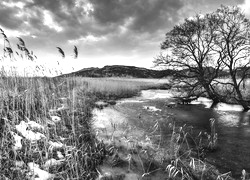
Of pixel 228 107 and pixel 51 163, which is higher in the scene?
pixel 51 163

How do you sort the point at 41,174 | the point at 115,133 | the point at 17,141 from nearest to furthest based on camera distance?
the point at 41,174 → the point at 17,141 → the point at 115,133

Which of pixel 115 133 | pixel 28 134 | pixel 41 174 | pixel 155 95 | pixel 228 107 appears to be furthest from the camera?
pixel 155 95

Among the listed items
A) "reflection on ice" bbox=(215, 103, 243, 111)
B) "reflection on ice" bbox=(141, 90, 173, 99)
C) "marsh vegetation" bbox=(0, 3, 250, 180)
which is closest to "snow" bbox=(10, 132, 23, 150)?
"marsh vegetation" bbox=(0, 3, 250, 180)

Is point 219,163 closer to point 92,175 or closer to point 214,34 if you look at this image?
point 92,175

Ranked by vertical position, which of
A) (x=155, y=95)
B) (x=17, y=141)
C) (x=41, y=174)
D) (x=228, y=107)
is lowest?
(x=228, y=107)

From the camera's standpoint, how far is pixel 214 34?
12.9m

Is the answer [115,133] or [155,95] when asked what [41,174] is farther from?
[155,95]

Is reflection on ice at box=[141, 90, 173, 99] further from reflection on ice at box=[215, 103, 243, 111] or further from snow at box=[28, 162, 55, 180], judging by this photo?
snow at box=[28, 162, 55, 180]

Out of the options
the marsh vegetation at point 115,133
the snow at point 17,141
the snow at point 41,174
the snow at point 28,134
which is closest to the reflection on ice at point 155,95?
the marsh vegetation at point 115,133

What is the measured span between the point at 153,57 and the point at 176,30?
311 cm

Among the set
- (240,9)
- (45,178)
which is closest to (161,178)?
(45,178)

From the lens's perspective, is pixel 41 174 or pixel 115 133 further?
pixel 115 133

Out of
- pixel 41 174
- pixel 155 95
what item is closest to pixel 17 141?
pixel 41 174

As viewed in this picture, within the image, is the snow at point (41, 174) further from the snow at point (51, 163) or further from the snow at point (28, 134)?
the snow at point (28, 134)
